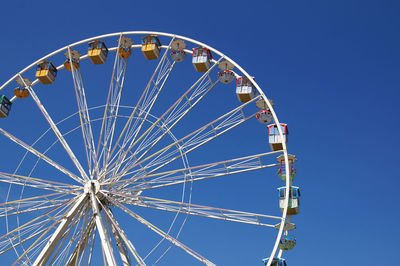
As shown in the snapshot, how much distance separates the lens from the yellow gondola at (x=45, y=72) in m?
21.0

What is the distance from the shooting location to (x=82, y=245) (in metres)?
17.2

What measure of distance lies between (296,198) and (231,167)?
2089 mm

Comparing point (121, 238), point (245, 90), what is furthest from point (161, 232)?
point (245, 90)

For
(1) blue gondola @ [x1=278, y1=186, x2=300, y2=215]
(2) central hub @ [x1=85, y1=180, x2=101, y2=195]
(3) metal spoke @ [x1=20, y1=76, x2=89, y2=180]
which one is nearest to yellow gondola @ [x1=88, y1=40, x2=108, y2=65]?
(3) metal spoke @ [x1=20, y1=76, x2=89, y2=180]

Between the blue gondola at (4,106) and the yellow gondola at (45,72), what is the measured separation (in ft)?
4.54

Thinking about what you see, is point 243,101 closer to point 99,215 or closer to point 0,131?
point 99,215

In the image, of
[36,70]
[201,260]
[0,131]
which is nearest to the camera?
[201,260]

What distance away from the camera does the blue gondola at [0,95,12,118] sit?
68.3 feet

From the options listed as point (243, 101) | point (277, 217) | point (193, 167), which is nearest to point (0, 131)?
point (193, 167)

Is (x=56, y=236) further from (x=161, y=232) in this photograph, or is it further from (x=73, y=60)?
(x=73, y=60)

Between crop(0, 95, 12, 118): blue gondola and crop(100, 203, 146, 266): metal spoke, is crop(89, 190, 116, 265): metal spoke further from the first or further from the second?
crop(0, 95, 12, 118): blue gondola

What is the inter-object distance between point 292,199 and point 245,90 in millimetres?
4374

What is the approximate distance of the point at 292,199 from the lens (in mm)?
16875

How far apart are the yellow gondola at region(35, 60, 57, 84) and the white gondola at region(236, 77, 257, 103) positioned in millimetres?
6855
